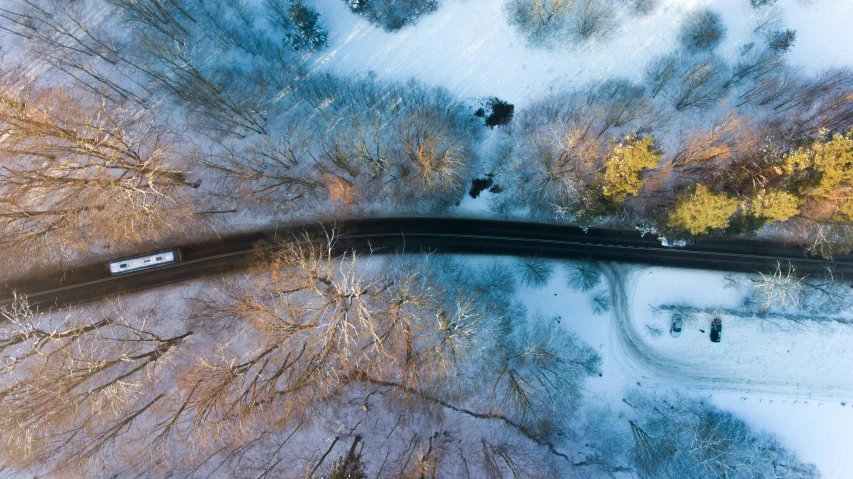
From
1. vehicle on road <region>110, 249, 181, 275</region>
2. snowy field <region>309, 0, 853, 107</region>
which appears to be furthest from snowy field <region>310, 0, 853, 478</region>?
vehicle on road <region>110, 249, 181, 275</region>

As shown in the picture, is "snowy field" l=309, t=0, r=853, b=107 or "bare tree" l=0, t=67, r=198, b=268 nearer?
"bare tree" l=0, t=67, r=198, b=268

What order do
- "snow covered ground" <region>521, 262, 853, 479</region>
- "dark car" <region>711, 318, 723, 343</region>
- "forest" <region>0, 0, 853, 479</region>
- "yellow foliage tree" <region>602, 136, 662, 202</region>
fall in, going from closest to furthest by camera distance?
"yellow foliage tree" <region>602, 136, 662, 202</region> < "forest" <region>0, 0, 853, 479</region> < "dark car" <region>711, 318, 723, 343</region> < "snow covered ground" <region>521, 262, 853, 479</region>

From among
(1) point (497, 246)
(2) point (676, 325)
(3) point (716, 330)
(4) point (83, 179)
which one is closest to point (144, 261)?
(4) point (83, 179)

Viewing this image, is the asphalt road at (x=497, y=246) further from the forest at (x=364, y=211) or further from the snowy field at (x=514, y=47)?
the snowy field at (x=514, y=47)

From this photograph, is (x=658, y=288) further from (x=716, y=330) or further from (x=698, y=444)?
(x=698, y=444)

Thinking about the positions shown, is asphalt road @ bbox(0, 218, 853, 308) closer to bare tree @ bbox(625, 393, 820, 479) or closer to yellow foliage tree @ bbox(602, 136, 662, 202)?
yellow foliage tree @ bbox(602, 136, 662, 202)

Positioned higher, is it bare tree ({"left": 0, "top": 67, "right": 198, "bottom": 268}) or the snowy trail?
bare tree ({"left": 0, "top": 67, "right": 198, "bottom": 268})

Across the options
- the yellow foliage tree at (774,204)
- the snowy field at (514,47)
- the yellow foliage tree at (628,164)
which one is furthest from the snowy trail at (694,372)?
the snowy field at (514,47)
